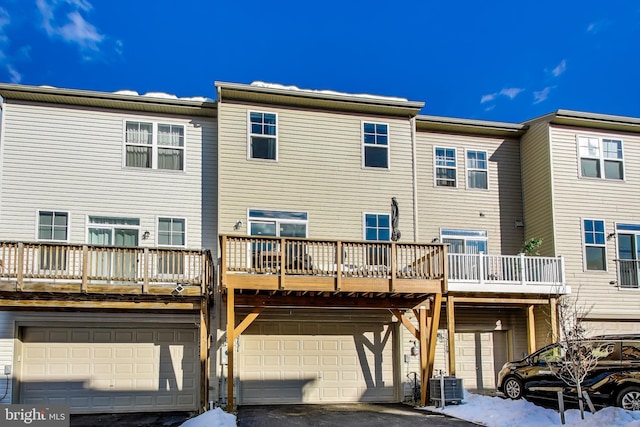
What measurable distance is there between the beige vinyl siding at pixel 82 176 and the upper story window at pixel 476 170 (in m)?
7.45

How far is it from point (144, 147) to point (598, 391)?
11622mm

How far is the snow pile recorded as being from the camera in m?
11.1

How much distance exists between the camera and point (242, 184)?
599 inches

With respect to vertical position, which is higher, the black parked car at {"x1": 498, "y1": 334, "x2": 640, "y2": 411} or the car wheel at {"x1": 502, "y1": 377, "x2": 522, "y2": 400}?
the black parked car at {"x1": 498, "y1": 334, "x2": 640, "y2": 411}

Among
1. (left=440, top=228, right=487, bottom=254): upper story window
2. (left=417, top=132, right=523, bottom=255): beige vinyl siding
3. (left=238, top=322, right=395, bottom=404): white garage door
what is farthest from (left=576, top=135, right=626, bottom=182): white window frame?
(left=238, top=322, right=395, bottom=404): white garage door

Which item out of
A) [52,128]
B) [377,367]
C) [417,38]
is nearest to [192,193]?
[52,128]

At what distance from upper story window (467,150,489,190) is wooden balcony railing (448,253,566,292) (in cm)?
261

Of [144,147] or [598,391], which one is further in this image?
[144,147]

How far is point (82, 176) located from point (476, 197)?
1078 cm

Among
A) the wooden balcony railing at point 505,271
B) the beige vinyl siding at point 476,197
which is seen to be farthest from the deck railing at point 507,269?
the beige vinyl siding at point 476,197

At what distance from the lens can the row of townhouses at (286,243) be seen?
1351 centimetres

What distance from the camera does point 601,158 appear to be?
684 inches

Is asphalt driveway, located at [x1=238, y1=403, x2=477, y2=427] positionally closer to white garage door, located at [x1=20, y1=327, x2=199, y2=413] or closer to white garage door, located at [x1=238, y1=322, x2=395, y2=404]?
white garage door, located at [x1=238, y1=322, x2=395, y2=404]

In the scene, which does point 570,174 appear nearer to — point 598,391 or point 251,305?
point 598,391
